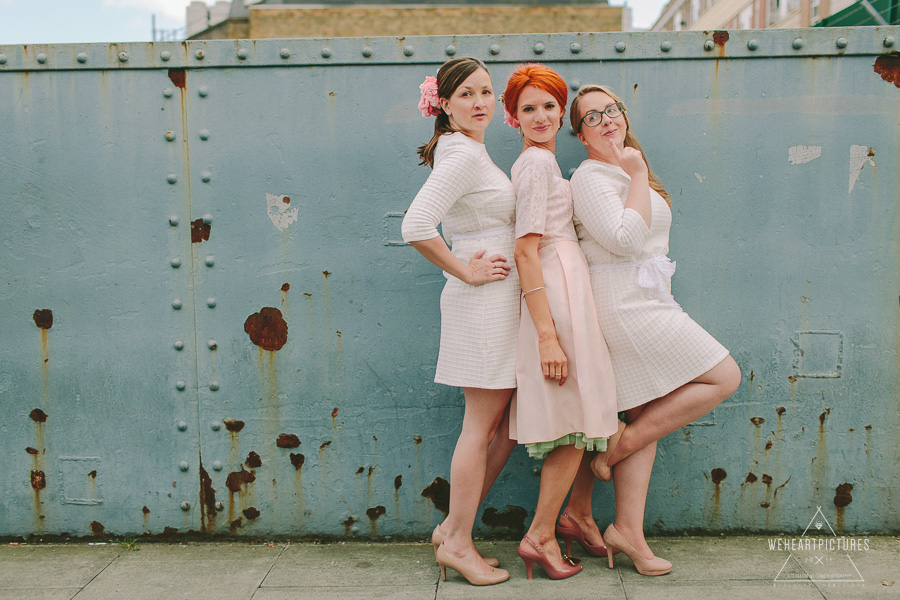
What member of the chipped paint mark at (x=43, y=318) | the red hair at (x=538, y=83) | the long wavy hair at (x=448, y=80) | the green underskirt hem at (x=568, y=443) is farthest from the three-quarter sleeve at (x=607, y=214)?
the chipped paint mark at (x=43, y=318)

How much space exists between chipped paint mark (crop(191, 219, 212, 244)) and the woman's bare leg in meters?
1.79

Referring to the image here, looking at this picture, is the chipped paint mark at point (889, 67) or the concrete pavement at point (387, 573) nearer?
the concrete pavement at point (387, 573)

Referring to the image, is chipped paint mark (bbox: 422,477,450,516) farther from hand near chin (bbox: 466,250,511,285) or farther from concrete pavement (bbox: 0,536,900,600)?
hand near chin (bbox: 466,250,511,285)

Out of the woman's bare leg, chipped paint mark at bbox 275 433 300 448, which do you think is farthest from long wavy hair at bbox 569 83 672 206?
chipped paint mark at bbox 275 433 300 448

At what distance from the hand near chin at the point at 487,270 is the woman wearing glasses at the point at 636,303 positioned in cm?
33

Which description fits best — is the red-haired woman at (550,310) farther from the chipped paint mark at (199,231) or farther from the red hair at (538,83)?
the chipped paint mark at (199,231)

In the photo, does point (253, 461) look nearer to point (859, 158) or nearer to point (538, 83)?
point (538, 83)

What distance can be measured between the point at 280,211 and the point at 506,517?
1554 millimetres

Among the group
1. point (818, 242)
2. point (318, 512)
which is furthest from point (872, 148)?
point (318, 512)

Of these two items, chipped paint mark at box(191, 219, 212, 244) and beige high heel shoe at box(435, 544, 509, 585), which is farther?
chipped paint mark at box(191, 219, 212, 244)

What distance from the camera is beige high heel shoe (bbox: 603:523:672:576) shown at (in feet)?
7.68

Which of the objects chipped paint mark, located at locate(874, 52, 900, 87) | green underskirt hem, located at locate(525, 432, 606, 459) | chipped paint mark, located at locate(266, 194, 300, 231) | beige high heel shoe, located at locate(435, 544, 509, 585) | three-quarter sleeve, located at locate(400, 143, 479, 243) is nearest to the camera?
three-quarter sleeve, located at locate(400, 143, 479, 243)

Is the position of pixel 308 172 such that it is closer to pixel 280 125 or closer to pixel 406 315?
pixel 280 125

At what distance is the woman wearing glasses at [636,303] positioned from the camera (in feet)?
7.26
